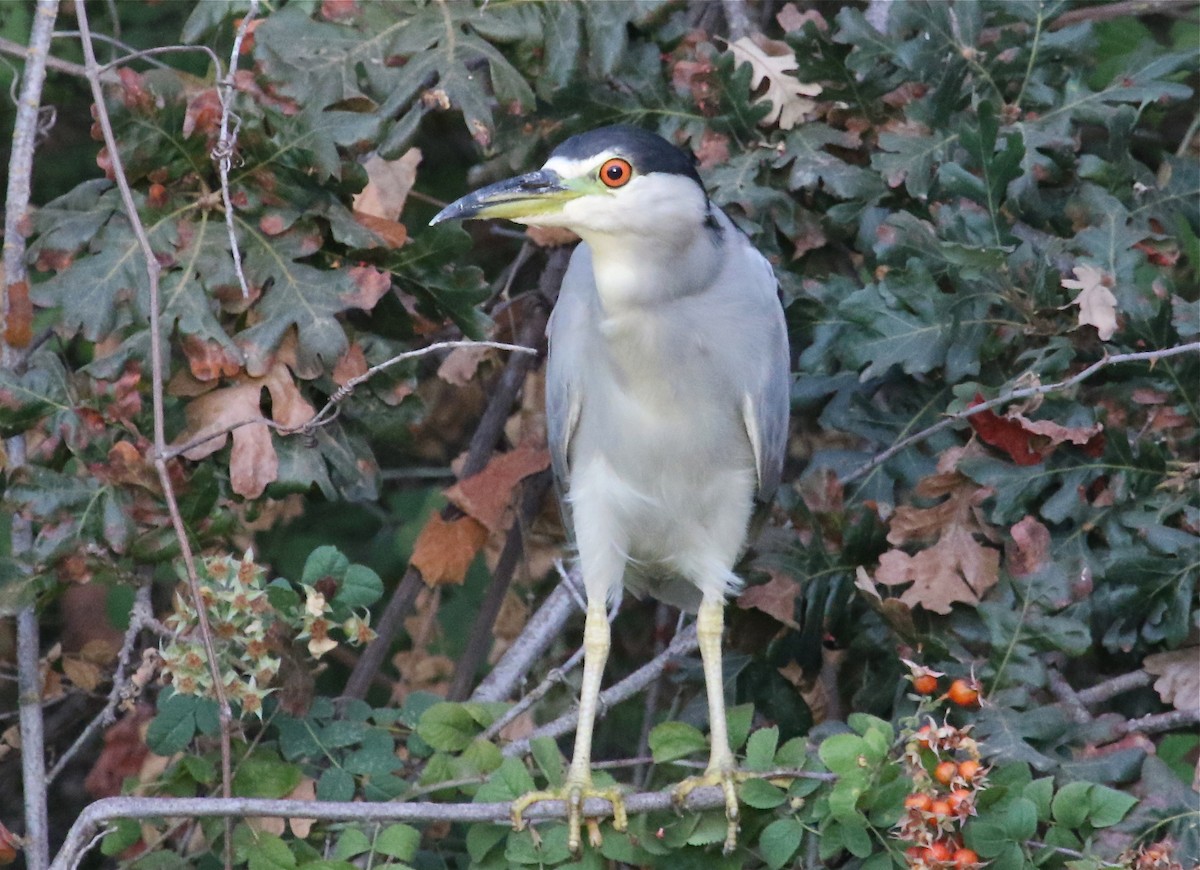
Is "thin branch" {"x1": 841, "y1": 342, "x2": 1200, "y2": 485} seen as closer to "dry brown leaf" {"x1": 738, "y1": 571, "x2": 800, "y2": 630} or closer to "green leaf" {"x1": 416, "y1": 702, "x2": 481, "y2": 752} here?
"dry brown leaf" {"x1": 738, "y1": 571, "x2": 800, "y2": 630}

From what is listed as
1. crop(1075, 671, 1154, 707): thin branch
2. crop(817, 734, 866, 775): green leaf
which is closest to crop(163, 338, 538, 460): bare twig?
crop(817, 734, 866, 775): green leaf

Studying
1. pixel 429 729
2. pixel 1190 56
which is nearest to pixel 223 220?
pixel 429 729

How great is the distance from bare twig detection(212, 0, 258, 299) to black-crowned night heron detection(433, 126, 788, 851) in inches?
18.0

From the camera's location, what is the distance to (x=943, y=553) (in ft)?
8.91

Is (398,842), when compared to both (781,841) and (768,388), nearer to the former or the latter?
(781,841)

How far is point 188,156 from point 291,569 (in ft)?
4.32

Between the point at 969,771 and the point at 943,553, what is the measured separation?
2.59 feet

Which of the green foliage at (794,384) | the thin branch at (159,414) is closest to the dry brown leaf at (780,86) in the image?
the green foliage at (794,384)

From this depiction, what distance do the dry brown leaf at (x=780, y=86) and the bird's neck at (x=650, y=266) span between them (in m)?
0.59

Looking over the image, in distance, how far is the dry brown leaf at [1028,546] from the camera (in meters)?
2.65

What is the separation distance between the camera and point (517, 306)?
11.4ft

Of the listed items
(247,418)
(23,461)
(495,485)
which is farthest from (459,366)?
(23,461)

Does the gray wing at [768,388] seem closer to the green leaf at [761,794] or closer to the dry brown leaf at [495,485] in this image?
the dry brown leaf at [495,485]

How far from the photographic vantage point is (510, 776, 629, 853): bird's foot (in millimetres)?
2303
